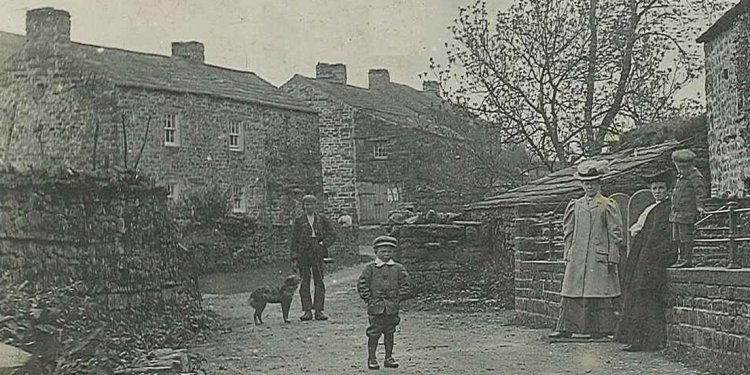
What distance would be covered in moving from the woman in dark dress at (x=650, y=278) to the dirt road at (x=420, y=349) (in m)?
0.23

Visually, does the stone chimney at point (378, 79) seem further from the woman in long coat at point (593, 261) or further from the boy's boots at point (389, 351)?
the boy's boots at point (389, 351)

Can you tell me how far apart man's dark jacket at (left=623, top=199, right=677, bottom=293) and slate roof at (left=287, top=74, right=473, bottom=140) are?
5.48m

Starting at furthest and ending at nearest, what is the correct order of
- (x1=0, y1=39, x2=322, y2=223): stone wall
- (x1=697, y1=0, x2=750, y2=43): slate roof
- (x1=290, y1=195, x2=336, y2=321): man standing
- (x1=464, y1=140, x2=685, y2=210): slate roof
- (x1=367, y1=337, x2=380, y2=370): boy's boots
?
(x1=697, y1=0, x2=750, y2=43): slate roof, (x1=290, y1=195, x2=336, y2=321): man standing, (x1=464, y1=140, x2=685, y2=210): slate roof, (x1=0, y1=39, x2=322, y2=223): stone wall, (x1=367, y1=337, x2=380, y2=370): boy's boots

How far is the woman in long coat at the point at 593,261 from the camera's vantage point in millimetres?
9383

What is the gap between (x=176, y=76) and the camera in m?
16.2

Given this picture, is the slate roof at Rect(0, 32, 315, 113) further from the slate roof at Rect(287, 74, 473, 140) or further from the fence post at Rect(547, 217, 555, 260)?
the fence post at Rect(547, 217, 555, 260)

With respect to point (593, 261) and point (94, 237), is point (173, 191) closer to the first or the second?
point (94, 237)

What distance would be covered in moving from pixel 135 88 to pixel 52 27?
19.1ft

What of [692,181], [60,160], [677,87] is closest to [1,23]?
[60,160]

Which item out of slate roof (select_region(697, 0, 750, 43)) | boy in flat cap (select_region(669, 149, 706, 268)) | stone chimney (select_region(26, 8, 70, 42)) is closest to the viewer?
stone chimney (select_region(26, 8, 70, 42))

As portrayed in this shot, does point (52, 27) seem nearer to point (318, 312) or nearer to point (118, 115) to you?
point (118, 115)

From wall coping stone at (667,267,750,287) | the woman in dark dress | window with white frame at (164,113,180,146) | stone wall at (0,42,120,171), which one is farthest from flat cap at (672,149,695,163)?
window with white frame at (164,113,180,146)

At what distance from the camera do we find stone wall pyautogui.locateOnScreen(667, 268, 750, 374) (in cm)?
753

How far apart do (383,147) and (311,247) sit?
2742 mm
